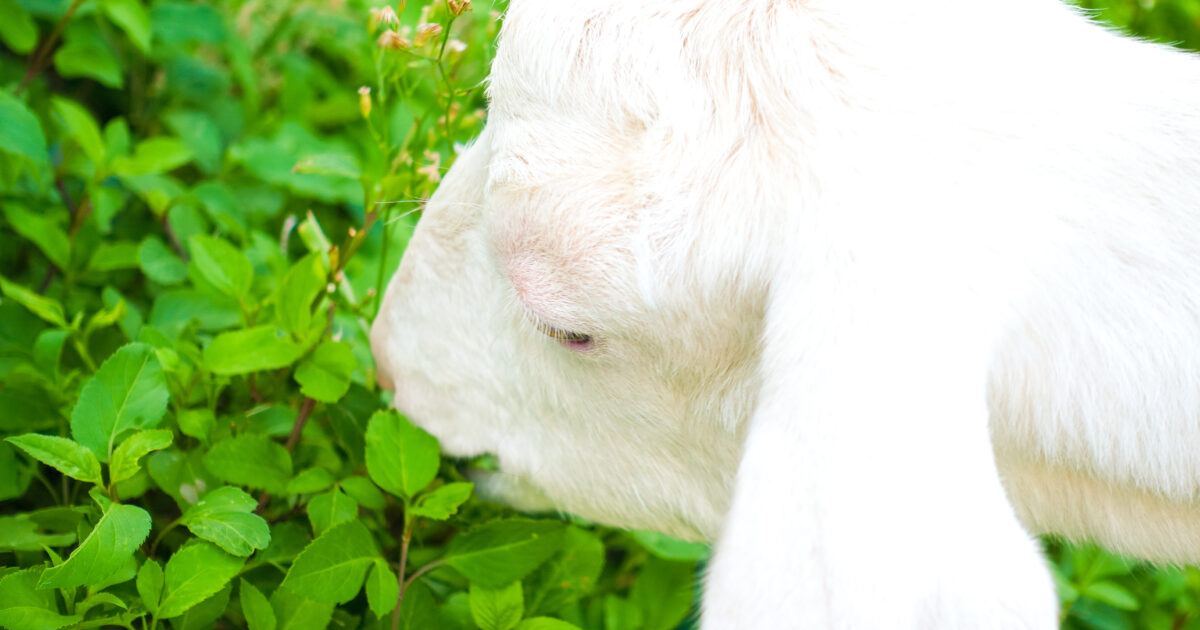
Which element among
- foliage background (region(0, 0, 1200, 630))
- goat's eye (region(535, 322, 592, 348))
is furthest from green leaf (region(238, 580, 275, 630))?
goat's eye (region(535, 322, 592, 348))

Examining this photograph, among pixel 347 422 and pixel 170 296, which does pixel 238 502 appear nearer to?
pixel 347 422

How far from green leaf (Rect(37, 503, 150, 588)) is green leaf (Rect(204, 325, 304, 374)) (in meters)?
0.30

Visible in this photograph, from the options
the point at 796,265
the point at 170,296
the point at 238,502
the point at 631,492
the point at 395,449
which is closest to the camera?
the point at 796,265

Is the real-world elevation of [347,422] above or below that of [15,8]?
below

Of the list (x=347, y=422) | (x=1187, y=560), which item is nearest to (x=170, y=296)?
(x=347, y=422)

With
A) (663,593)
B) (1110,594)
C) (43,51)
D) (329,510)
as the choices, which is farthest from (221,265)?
(1110,594)

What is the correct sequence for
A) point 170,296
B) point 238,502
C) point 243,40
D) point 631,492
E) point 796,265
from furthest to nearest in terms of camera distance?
point 243,40 → point 170,296 → point 631,492 → point 238,502 → point 796,265

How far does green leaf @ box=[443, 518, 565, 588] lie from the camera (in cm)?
156

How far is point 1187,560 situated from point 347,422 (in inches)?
54.1

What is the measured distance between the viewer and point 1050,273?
128 centimetres

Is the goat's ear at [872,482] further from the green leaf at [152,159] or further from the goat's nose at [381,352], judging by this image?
the green leaf at [152,159]

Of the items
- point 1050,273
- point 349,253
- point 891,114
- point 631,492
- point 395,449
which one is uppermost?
point 891,114

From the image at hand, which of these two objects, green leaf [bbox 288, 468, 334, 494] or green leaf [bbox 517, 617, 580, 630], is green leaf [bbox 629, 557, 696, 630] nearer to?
green leaf [bbox 517, 617, 580, 630]

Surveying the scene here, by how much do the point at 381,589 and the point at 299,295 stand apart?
0.55 metres
